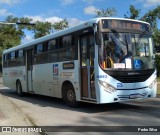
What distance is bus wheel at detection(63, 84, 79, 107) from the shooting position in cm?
1373

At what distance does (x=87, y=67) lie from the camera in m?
12.6

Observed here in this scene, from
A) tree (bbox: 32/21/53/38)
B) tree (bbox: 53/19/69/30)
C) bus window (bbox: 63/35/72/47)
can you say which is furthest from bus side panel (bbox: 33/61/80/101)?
tree (bbox: 32/21/53/38)

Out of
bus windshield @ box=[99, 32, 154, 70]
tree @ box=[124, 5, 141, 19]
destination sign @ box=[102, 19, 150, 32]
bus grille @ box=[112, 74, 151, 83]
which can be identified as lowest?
bus grille @ box=[112, 74, 151, 83]

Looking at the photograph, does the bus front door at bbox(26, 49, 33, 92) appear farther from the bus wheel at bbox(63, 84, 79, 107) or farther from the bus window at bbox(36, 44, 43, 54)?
the bus wheel at bbox(63, 84, 79, 107)

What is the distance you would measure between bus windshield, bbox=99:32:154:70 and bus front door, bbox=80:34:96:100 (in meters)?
0.57

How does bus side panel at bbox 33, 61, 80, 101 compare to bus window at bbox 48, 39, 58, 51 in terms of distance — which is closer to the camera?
bus side panel at bbox 33, 61, 80, 101

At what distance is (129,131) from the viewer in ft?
28.9

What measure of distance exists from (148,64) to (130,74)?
102cm

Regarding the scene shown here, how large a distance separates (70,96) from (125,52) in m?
3.19

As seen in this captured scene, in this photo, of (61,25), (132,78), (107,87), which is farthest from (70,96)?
(61,25)

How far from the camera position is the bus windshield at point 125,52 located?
11.9 metres

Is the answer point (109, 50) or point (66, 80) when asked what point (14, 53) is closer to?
point (66, 80)

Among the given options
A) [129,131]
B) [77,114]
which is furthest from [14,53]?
[129,131]

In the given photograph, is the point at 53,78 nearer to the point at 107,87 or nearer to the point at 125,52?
Answer: the point at 107,87
